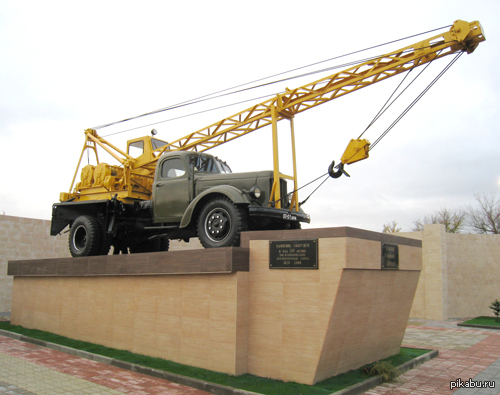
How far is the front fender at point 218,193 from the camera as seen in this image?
842 centimetres

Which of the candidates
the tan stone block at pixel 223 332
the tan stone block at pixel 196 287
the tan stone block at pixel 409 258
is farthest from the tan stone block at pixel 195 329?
the tan stone block at pixel 409 258

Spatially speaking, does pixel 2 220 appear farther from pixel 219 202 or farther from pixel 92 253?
pixel 219 202

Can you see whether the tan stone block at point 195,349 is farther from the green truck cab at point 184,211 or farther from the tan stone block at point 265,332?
the green truck cab at point 184,211

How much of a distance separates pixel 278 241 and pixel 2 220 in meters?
12.1

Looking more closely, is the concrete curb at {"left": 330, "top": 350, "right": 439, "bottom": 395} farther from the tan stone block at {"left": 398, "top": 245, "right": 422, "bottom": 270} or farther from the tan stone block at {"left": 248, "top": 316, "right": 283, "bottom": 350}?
the tan stone block at {"left": 398, "top": 245, "right": 422, "bottom": 270}

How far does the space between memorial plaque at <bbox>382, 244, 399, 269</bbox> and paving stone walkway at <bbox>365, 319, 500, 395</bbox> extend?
6.43 ft

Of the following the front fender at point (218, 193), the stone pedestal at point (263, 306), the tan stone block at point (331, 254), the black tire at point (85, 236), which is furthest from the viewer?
the black tire at point (85, 236)

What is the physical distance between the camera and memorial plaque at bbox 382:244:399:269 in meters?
7.71

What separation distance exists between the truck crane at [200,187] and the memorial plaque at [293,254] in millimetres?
1268

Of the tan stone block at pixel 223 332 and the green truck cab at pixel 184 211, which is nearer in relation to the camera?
the tan stone block at pixel 223 332

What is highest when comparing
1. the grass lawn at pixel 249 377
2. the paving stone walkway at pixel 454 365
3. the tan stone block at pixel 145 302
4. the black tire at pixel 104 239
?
the black tire at pixel 104 239

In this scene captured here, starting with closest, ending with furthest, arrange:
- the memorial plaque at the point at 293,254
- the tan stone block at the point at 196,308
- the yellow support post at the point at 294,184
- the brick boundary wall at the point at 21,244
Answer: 1. the memorial plaque at the point at 293,254
2. the tan stone block at the point at 196,308
3. the yellow support post at the point at 294,184
4. the brick boundary wall at the point at 21,244

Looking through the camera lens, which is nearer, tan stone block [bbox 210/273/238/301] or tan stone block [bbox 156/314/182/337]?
tan stone block [bbox 210/273/238/301]

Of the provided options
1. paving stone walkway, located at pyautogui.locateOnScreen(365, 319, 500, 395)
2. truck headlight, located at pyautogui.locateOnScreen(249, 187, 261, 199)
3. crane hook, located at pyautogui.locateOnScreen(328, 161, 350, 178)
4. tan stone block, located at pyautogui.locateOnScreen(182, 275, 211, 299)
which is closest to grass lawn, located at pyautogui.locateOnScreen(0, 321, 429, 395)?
paving stone walkway, located at pyautogui.locateOnScreen(365, 319, 500, 395)
